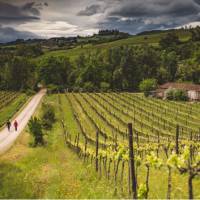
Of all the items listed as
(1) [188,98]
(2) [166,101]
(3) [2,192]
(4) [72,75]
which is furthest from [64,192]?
(4) [72,75]

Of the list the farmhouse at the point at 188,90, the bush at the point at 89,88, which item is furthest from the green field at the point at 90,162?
the bush at the point at 89,88

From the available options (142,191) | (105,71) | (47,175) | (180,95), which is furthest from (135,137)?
(105,71)

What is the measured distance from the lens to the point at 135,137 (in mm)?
45938

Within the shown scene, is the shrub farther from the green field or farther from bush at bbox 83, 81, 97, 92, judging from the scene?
bush at bbox 83, 81, 97, 92

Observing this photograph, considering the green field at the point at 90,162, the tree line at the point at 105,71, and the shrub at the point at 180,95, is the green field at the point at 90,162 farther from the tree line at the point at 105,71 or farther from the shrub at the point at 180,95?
the tree line at the point at 105,71

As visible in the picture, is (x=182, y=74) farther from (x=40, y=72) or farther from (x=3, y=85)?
(x=3, y=85)

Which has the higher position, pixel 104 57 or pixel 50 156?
pixel 104 57

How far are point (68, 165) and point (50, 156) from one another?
464 cm

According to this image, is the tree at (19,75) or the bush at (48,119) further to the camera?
the tree at (19,75)

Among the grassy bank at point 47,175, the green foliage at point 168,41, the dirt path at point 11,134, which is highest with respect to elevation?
the green foliage at point 168,41

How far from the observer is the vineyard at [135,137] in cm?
2052

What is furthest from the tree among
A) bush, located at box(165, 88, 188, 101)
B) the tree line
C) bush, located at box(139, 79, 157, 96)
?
bush, located at box(165, 88, 188, 101)

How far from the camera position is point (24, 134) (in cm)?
4541

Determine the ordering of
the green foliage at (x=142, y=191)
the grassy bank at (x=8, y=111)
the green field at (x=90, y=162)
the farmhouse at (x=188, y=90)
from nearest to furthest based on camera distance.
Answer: the green foliage at (x=142, y=191)
the green field at (x=90, y=162)
the grassy bank at (x=8, y=111)
the farmhouse at (x=188, y=90)
